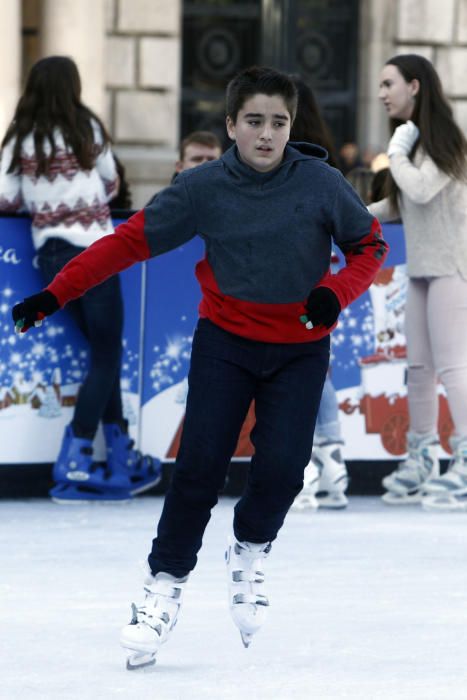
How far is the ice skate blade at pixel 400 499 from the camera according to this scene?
6898 mm

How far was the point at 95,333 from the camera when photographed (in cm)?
668

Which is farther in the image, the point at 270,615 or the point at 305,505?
the point at 305,505

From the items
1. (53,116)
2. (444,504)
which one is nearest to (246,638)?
(444,504)

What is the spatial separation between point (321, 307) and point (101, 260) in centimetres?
54

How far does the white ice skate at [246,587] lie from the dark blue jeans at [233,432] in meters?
0.09

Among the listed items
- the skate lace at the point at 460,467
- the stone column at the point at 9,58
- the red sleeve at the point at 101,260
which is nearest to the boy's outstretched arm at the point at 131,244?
the red sleeve at the point at 101,260

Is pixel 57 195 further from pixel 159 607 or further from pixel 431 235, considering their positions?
pixel 159 607

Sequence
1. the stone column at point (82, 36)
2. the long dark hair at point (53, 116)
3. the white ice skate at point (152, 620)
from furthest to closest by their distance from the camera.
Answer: the stone column at point (82, 36) < the long dark hair at point (53, 116) < the white ice skate at point (152, 620)

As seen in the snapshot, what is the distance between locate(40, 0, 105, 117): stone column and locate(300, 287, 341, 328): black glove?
10875mm

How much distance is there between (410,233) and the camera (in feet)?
21.9

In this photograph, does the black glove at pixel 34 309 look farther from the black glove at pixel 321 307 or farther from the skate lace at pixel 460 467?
the skate lace at pixel 460 467

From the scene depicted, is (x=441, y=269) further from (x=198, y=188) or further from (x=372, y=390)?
(x=198, y=188)

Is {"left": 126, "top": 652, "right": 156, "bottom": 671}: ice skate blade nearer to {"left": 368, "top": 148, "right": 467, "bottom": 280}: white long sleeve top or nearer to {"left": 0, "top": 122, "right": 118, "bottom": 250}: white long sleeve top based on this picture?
{"left": 0, "top": 122, "right": 118, "bottom": 250}: white long sleeve top

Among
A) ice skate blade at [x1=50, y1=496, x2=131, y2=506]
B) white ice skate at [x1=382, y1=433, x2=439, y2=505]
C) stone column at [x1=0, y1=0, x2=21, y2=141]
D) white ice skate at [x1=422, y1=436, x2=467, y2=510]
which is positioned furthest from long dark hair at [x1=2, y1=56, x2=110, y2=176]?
stone column at [x1=0, y1=0, x2=21, y2=141]
